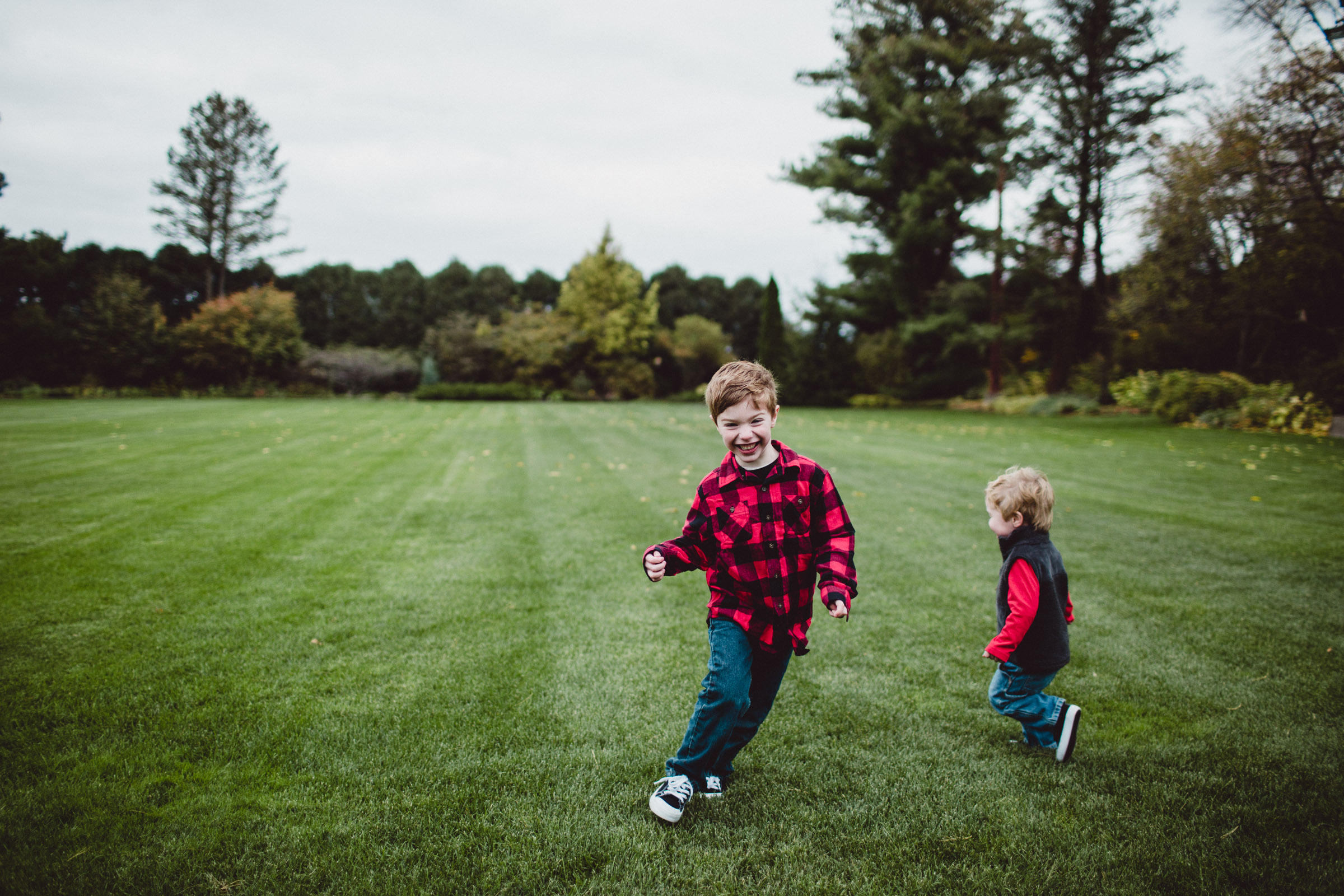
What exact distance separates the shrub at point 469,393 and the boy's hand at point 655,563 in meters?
25.3

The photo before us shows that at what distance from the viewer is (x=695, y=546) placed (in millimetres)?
2152

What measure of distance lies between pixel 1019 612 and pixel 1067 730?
495 millimetres

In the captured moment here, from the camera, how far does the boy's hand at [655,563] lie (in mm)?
2021

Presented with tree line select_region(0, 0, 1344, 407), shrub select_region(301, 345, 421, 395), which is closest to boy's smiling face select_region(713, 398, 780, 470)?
tree line select_region(0, 0, 1344, 407)

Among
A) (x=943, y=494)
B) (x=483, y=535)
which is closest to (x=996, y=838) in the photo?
(x=483, y=535)

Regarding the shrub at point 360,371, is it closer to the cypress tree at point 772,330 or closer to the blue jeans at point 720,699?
the cypress tree at point 772,330

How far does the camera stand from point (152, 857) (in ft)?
5.84

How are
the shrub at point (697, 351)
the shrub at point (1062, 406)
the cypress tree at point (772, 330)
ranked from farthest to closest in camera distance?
the shrub at point (697, 351) → the cypress tree at point (772, 330) → the shrub at point (1062, 406)

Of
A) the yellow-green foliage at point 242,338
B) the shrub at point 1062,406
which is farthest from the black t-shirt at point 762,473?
the yellow-green foliage at point 242,338

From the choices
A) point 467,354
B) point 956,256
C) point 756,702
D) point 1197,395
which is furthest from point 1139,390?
point 467,354

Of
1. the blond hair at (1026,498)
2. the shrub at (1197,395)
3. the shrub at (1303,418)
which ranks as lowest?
the blond hair at (1026,498)

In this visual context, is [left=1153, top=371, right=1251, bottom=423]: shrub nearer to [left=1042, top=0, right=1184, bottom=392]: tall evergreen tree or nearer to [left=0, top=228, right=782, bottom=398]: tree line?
[left=1042, top=0, right=1184, bottom=392]: tall evergreen tree

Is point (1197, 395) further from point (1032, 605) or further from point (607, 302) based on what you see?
point (607, 302)

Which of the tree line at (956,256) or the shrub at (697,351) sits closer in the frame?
the tree line at (956,256)
